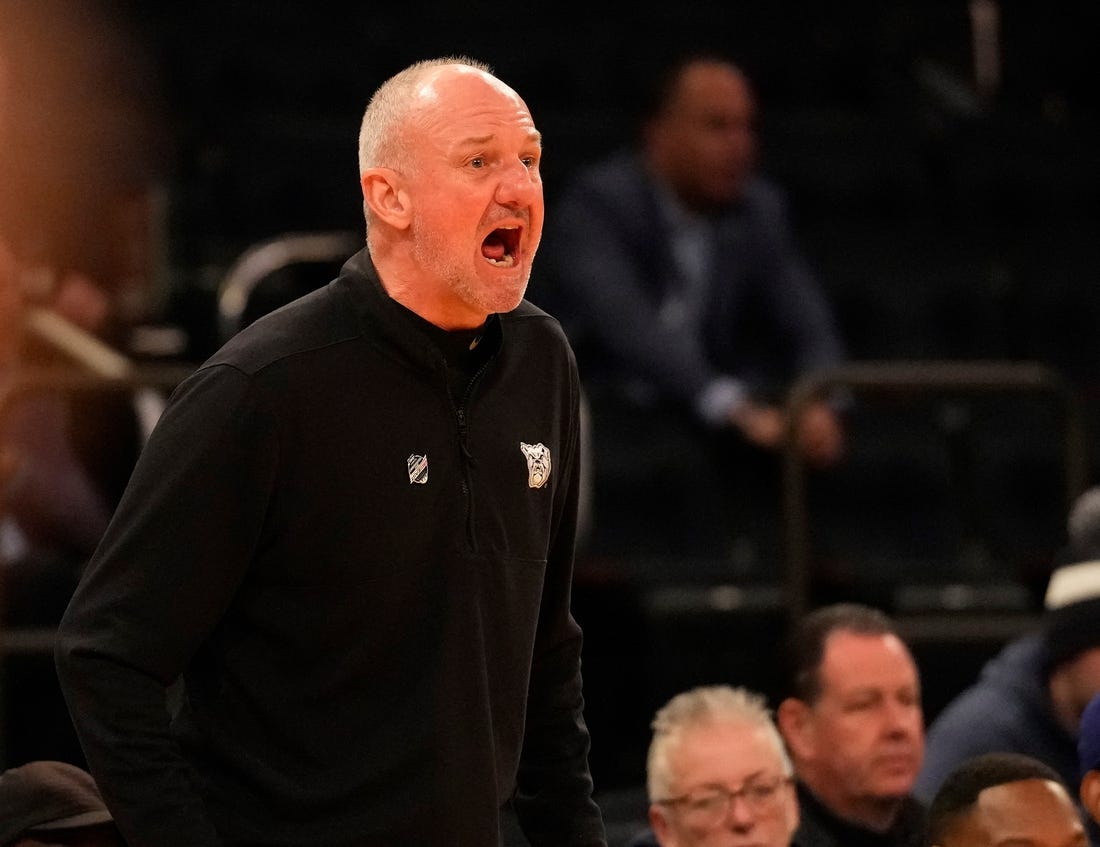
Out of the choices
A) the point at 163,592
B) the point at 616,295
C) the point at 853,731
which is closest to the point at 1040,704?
the point at 853,731

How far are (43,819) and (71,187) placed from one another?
9.75 ft

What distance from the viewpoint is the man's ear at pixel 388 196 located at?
7.00 feet

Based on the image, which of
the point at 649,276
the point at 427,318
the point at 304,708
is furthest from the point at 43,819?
the point at 649,276

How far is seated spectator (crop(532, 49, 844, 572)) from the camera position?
4730 millimetres

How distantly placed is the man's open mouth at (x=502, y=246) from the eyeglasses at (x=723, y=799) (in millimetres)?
1498

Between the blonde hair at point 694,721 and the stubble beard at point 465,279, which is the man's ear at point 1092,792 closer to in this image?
the blonde hair at point 694,721

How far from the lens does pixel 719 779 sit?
132 inches

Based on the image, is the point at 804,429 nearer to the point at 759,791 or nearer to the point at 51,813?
the point at 759,791

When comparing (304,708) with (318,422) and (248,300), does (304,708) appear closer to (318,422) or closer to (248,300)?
(318,422)

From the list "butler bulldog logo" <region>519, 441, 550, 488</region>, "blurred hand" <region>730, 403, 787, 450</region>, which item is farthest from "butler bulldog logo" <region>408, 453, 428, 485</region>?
"blurred hand" <region>730, 403, 787, 450</region>

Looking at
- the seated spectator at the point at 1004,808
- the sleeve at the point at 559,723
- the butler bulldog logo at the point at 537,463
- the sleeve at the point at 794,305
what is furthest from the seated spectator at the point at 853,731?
the butler bulldog logo at the point at 537,463

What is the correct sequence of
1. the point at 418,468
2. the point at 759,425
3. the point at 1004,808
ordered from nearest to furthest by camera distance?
the point at 418,468, the point at 1004,808, the point at 759,425

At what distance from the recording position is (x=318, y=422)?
2043 millimetres

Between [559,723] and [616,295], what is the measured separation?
2584 mm
